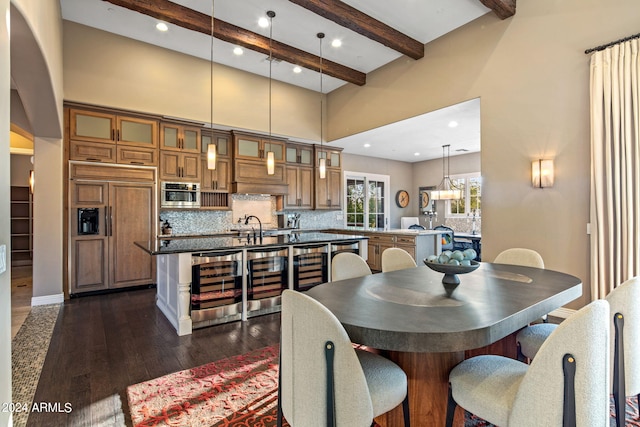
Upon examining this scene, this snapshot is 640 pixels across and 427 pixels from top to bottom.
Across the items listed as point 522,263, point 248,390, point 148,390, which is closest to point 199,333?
point 148,390

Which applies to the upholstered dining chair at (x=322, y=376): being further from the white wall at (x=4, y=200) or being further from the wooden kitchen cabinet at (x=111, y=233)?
the wooden kitchen cabinet at (x=111, y=233)

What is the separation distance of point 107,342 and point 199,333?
2.67ft

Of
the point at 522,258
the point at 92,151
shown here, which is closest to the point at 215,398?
the point at 522,258

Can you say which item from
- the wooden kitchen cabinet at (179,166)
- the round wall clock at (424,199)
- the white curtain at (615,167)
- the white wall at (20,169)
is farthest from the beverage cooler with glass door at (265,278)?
the white wall at (20,169)

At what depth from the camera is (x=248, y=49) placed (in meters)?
5.11

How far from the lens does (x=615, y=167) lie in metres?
3.13

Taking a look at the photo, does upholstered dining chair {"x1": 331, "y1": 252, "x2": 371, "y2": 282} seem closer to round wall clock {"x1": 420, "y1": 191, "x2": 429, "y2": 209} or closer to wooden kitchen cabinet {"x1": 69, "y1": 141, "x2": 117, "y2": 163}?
wooden kitchen cabinet {"x1": 69, "y1": 141, "x2": 117, "y2": 163}

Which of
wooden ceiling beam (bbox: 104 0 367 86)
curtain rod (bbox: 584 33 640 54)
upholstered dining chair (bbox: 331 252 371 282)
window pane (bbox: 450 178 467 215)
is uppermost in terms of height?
wooden ceiling beam (bbox: 104 0 367 86)

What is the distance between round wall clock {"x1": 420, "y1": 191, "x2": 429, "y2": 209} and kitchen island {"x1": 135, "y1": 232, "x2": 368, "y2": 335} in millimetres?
5704

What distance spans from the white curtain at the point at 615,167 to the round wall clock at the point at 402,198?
6177 millimetres

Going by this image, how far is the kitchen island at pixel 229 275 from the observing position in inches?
128

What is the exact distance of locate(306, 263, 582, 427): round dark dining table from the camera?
124 centimetres

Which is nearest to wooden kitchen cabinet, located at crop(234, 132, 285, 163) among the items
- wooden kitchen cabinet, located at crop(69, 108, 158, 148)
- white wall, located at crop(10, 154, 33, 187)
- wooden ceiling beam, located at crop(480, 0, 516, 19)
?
wooden kitchen cabinet, located at crop(69, 108, 158, 148)

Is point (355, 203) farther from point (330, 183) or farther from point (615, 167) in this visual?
point (615, 167)
